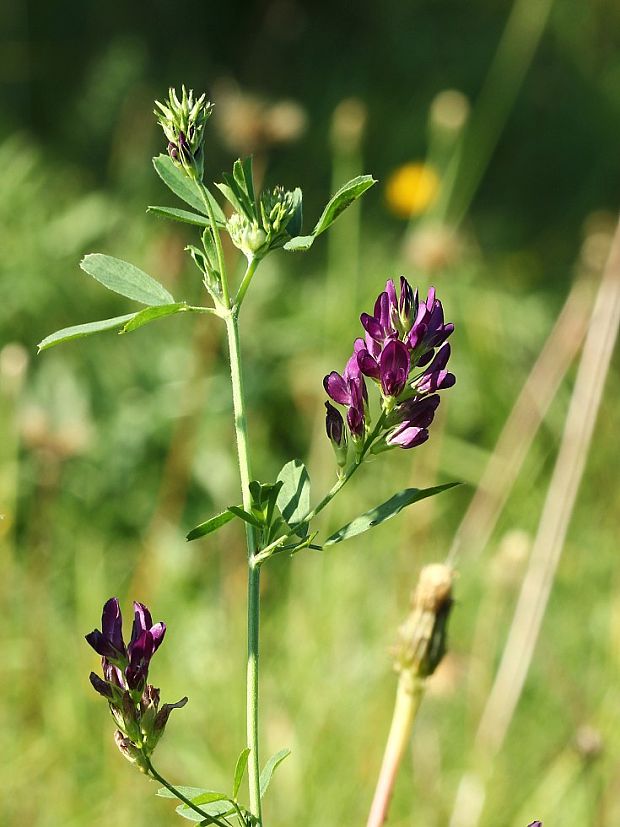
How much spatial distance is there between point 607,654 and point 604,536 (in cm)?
Answer: 41

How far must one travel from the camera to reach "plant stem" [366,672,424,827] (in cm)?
56

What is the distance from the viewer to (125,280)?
56 centimetres

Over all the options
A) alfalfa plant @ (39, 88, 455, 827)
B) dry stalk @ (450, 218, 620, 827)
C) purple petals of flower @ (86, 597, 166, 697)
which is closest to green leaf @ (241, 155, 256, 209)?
alfalfa plant @ (39, 88, 455, 827)

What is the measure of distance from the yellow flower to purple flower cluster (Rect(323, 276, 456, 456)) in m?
2.27

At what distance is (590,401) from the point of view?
1173mm

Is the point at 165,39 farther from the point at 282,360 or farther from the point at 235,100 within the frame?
the point at 235,100

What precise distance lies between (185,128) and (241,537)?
1.56 metres

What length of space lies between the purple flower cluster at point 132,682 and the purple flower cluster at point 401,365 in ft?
0.42

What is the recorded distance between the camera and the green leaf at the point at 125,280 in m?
0.55

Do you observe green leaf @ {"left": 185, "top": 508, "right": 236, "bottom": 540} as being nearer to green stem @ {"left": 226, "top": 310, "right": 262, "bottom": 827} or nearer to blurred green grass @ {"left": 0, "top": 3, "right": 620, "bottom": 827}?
green stem @ {"left": 226, "top": 310, "right": 262, "bottom": 827}

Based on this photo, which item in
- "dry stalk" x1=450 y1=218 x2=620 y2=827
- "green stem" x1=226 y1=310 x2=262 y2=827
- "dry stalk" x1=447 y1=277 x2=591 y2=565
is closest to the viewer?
"green stem" x1=226 y1=310 x2=262 y2=827

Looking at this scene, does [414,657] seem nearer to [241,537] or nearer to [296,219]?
[296,219]

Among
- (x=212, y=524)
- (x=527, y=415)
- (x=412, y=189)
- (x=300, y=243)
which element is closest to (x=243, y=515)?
(x=212, y=524)

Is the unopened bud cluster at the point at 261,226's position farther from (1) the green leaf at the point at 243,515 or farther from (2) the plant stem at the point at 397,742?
(2) the plant stem at the point at 397,742
